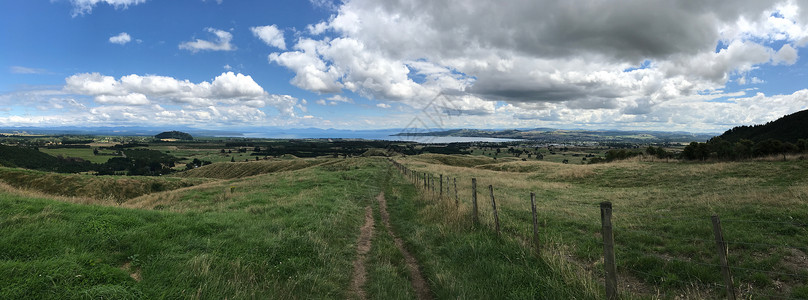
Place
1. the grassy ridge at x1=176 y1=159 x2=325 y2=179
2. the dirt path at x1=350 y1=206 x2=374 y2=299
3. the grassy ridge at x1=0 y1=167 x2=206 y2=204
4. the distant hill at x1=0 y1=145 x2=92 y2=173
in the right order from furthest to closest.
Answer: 1. the distant hill at x1=0 y1=145 x2=92 y2=173
2. the grassy ridge at x1=176 y1=159 x2=325 y2=179
3. the grassy ridge at x1=0 y1=167 x2=206 y2=204
4. the dirt path at x1=350 y1=206 x2=374 y2=299

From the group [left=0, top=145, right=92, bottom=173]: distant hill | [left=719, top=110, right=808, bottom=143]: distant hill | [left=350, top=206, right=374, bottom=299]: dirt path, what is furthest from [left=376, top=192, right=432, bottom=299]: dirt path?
[left=0, top=145, right=92, bottom=173]: distant hill

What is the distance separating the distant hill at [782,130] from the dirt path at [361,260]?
358ft

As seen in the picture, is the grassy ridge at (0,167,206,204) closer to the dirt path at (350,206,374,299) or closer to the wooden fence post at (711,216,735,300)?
the dirt path at (350,206,374,299)

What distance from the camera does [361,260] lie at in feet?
28.9

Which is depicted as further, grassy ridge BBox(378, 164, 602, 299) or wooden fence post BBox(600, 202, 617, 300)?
grassy ridge BBox(378, 164, 602, 299)

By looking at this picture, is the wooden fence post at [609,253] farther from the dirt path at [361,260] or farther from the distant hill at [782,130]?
the distant hill at [782,130]

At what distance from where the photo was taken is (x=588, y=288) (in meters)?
5.84

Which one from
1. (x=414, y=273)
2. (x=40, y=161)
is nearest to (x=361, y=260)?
(x=414, y=273)

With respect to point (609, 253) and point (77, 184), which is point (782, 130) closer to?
point (609, 253)

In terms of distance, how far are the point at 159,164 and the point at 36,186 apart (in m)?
108

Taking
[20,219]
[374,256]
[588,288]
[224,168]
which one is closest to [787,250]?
[588,288]

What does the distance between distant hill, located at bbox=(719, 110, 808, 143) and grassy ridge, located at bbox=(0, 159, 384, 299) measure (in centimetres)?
Result: 11257

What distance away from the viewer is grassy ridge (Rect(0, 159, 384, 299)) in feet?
16.1

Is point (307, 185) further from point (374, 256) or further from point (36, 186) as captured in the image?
point (36, 186)
